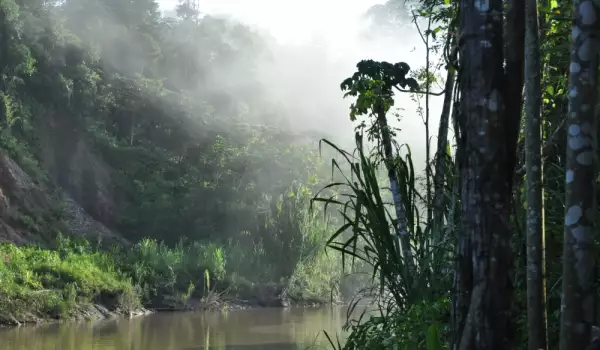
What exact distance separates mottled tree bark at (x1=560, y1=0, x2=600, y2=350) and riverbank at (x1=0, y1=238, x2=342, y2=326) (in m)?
12.2

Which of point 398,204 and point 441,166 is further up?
point 441,166

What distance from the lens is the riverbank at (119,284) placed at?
13.8 metres

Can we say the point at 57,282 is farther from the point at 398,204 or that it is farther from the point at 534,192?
the point at 534,192

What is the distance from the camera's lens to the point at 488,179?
2.42 m

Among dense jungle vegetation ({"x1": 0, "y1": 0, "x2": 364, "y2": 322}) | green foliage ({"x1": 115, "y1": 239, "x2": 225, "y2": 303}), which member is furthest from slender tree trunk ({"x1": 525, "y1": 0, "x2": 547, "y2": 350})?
green foliage ({"x1": 115, "y1": 239, "x2": 225, "y2": 303})

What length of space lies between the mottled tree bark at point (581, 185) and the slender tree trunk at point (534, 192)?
1.38 feet

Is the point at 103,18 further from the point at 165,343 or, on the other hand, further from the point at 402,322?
the point at 402,322

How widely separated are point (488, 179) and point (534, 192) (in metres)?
0.29

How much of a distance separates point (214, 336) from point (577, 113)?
33.5 ft

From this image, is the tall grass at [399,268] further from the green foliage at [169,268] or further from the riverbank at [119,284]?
the green foliage at [169,268]

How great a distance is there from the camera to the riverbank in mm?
13750

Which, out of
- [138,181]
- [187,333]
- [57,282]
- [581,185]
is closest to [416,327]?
[581,185]

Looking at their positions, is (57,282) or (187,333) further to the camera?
(57,282)

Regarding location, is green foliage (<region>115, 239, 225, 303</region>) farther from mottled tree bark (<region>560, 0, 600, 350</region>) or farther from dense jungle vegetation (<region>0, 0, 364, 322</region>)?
mottled tree bark (<region>560, 0, 600, 350</region>)
